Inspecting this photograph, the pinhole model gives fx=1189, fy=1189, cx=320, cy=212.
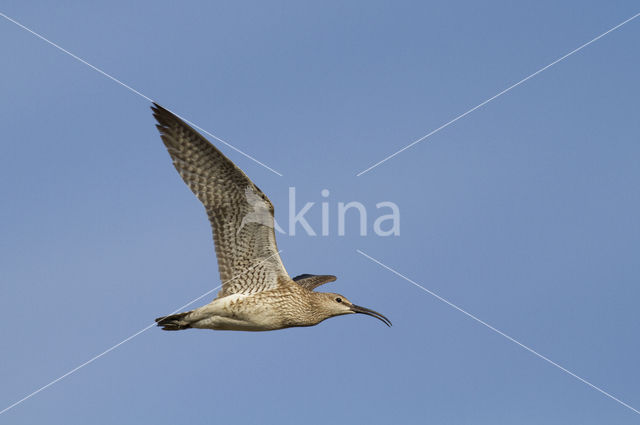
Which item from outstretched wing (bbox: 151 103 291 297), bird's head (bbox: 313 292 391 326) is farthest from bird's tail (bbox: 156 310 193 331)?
bird's head (bbox: 313 292 391 326)

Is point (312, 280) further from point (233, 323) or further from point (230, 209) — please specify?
point (230, 209)

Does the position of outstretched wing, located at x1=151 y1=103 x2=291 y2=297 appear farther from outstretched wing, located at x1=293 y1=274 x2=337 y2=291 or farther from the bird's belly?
outstretched wing, located at x1=293 y1=274 x2=337 y2=291

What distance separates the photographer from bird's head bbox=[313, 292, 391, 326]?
25.6 meters

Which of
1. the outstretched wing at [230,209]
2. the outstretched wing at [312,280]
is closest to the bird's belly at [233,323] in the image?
the outstretched wing at [230,209]

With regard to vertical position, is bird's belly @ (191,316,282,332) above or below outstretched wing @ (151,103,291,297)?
below

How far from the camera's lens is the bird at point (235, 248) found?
24625mm

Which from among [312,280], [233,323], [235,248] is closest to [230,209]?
[235,248]

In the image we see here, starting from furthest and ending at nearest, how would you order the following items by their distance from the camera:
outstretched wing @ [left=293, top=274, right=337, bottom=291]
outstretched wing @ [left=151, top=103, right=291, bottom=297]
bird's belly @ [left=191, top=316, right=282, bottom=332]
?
1. outstretched wing @ [left=293, top=274, right=337, bottom=291]
2. bird's belly @ [left=191, top=316, right=282, bottom=332]
3. outstretched wing @ [left=151, top=103, right=291, bottom=297]

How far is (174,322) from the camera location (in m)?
25.1

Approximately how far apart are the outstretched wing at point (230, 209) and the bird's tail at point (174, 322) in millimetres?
1045

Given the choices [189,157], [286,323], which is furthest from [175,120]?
[286,323]

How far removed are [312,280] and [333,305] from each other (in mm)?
3273

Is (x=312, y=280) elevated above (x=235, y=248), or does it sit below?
above

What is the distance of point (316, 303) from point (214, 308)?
2236mm
